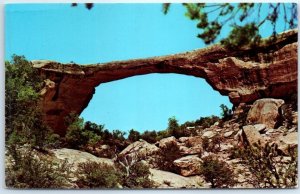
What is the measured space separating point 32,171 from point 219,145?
119cm

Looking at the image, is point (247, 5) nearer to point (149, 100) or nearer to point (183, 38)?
point (183, 38)

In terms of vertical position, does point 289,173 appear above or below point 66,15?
below

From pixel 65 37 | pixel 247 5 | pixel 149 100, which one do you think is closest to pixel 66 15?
pixel 65 37

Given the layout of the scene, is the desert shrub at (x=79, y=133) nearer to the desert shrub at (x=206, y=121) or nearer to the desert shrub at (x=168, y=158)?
the desert shrub at (x=168, y=158)

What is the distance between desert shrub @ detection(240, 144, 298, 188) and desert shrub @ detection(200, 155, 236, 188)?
12 centimetres

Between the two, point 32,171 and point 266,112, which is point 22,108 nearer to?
point 32,171

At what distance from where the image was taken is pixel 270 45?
17.3 feet

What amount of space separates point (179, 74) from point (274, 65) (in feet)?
1.97

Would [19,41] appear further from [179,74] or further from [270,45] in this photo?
[270,45]

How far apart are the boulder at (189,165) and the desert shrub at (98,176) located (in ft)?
1.30

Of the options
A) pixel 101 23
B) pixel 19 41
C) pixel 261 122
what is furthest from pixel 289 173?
pixel 19 41

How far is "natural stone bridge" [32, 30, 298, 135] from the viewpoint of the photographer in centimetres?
531

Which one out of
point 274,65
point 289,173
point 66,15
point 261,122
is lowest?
point 289,173

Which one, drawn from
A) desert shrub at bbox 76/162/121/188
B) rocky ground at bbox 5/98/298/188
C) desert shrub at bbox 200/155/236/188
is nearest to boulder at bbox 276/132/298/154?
rocky ground at bbox 5/98/298/188
